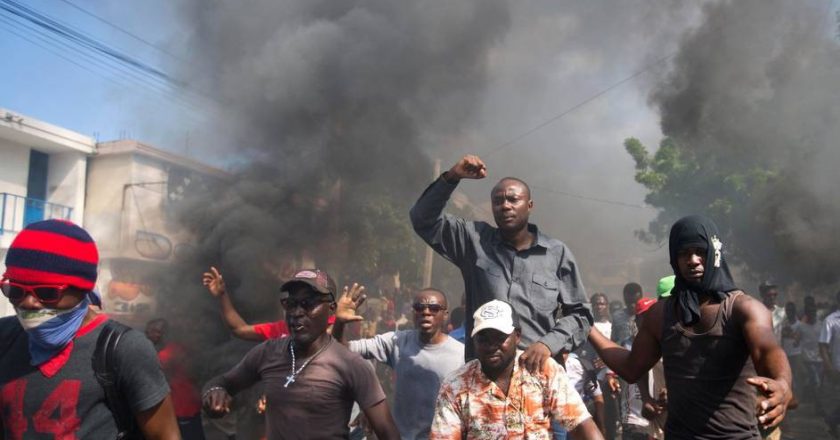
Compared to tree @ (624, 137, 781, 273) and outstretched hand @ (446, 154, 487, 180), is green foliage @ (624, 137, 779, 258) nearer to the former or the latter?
tree @ (624, 137, 781, 273)

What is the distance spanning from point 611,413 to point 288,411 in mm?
4810

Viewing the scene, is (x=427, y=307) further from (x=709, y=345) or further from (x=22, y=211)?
(x=22, y=211)

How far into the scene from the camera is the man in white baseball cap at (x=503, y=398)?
231 centimetres

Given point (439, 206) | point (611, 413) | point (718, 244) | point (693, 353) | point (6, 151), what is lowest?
point (611, 413)

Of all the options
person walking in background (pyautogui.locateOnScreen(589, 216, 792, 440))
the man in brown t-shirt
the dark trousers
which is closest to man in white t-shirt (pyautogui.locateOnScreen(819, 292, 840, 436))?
person walking in background (pyautogui.locateOnScreen(589, 216, 792, 440))

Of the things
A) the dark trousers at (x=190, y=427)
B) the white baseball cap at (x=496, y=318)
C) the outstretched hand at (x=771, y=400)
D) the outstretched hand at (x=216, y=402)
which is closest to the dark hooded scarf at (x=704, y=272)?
the outstretched hand at (x=771, y=400)

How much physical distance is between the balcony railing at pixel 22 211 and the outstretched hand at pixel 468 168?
12633 millimetres

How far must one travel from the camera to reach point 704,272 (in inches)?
87.0

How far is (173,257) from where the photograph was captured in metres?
9.49

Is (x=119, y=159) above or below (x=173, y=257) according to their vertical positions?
above

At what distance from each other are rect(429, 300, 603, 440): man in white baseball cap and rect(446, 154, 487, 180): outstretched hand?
30.1 inches

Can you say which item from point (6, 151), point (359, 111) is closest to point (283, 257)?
point (359, 111)

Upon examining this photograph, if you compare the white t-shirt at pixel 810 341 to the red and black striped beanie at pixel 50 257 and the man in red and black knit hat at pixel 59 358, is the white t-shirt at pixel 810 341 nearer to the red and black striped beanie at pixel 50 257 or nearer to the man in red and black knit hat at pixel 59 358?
the man in red and black knit hat at pixel 59 358

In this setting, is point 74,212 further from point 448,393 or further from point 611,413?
point 448,393
